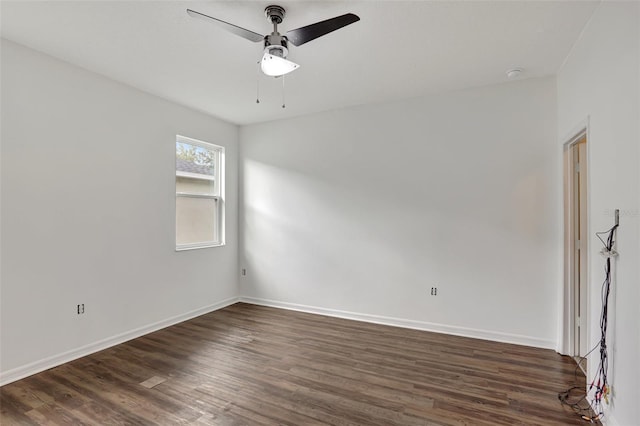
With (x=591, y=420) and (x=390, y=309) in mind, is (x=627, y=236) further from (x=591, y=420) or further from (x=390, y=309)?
(x=390, y=309)

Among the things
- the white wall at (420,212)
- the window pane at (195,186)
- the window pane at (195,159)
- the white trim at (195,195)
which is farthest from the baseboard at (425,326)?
the window pane at (195,159)

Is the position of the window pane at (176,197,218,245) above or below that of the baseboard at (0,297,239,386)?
above

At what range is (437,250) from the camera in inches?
152

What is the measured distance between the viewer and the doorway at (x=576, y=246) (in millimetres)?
3064

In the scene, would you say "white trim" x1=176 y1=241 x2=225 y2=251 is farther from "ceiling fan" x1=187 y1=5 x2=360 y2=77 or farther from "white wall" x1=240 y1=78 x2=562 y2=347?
"ceiling fan" x1=187 y1=5 x2=360 y2=77

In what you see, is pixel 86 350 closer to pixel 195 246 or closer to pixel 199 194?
pixel 195 246

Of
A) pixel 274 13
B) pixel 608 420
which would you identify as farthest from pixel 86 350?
pixel 608 420

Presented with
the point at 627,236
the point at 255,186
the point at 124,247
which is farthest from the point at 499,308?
the point at 124,247

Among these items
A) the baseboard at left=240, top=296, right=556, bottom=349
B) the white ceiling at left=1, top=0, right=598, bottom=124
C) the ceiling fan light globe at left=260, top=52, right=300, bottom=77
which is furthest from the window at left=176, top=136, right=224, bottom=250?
the ceiling fan light globe at left=260, top=52, right=300, bottom=77

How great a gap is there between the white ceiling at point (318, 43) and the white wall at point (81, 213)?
0.34m

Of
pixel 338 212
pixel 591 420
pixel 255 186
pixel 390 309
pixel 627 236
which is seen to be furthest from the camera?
pixel 255 186

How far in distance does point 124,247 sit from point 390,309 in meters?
3.30

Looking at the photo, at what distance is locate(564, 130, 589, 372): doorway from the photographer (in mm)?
3064

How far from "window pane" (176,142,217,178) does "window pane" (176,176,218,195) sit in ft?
0.37
